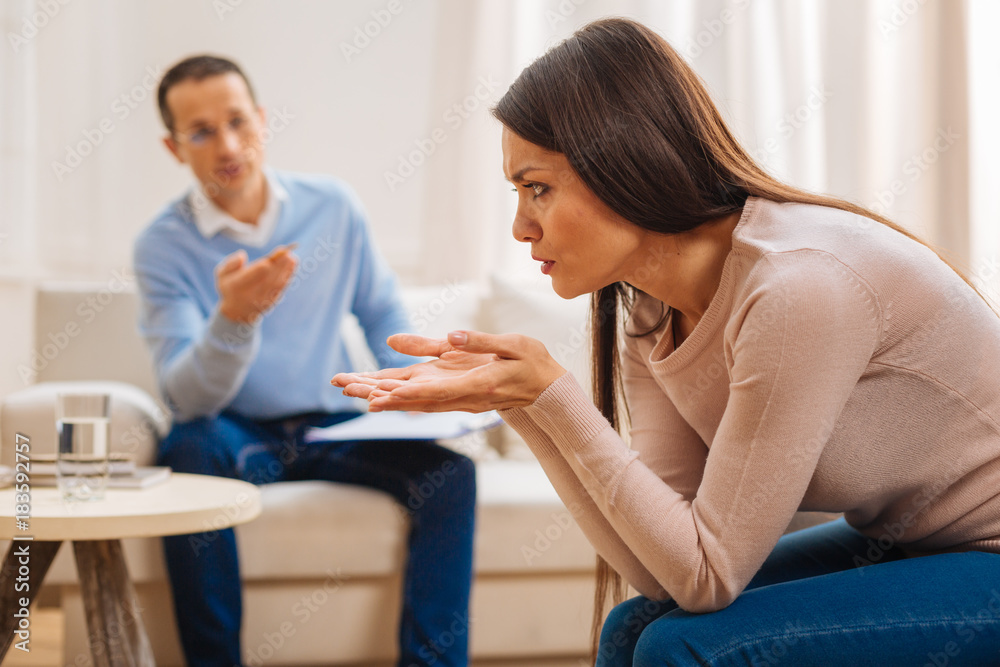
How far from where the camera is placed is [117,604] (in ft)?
4.11

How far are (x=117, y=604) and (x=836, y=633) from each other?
39.3 inches

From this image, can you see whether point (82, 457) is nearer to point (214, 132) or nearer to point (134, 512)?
point (134, 512)

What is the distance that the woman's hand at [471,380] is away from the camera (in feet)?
2.51

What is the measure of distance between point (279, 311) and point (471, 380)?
119 cm

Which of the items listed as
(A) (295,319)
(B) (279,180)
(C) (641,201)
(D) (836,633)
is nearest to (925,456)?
(D) (836,633)

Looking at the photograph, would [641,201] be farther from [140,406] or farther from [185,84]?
[185,84]

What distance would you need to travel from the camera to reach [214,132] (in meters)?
1.86

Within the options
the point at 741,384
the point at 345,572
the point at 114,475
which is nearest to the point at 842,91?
the point at 345,572

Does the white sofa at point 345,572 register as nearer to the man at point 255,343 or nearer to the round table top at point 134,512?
the man at point 255,343

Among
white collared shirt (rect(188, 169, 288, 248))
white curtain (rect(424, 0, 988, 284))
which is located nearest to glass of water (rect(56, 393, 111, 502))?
white collared shirt (rect(188, 169, 288, 248))

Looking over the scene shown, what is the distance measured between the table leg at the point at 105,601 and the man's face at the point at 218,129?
0.88 meters

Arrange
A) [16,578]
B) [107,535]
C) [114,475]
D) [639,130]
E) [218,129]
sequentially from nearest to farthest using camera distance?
[639,130], [107,535], [16,578], [114,475], [218,129]

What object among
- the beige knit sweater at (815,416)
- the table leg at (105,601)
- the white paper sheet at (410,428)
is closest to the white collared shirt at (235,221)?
the white paper sheet at (410,428)

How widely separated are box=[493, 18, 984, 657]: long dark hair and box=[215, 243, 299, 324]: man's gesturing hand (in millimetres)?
702
